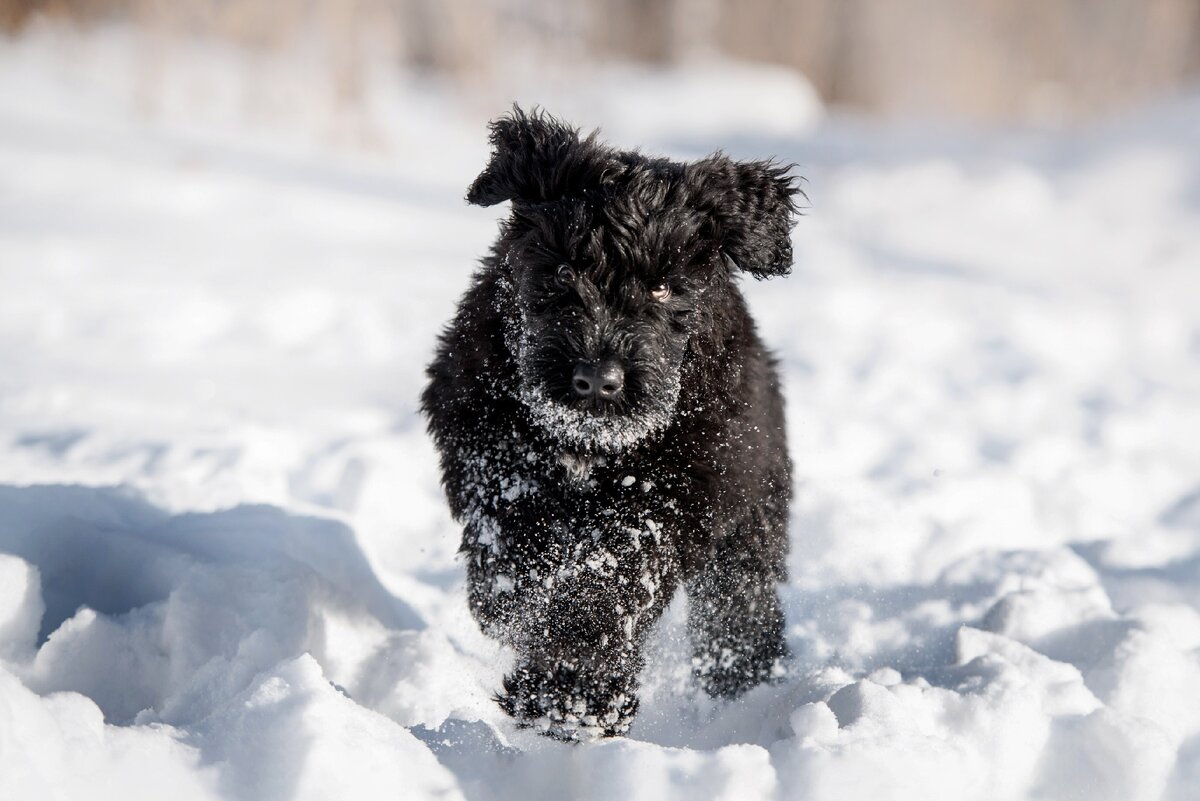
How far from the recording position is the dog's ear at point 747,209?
3201 millimetres

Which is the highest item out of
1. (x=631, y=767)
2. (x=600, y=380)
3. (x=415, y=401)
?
(x=600, y=380)

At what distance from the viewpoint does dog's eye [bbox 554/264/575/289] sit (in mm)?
3012

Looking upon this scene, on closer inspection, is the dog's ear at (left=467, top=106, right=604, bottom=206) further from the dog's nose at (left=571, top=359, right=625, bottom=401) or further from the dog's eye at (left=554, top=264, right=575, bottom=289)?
the dog's nose at (left=571, top=359, right=625, bottom=401)

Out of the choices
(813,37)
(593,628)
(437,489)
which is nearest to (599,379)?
(593,628)

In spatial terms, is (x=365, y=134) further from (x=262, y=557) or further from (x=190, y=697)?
(x=190, y=697)

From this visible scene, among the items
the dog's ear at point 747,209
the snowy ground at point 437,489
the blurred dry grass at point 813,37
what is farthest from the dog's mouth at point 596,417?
the blurred dry grass at point 813,37

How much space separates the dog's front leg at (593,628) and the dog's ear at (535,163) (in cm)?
98

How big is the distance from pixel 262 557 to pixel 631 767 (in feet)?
5.48

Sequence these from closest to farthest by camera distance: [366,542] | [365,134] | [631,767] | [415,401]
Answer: [631,767] → [366,542] → [415,401] → [365,134]

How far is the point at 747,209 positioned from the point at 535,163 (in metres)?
0.62

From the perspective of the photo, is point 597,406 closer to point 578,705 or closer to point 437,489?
point 578,705

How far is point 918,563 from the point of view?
4465 millimetres

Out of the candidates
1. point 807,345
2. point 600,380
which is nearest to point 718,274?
point 600,380

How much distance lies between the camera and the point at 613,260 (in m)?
3.02
